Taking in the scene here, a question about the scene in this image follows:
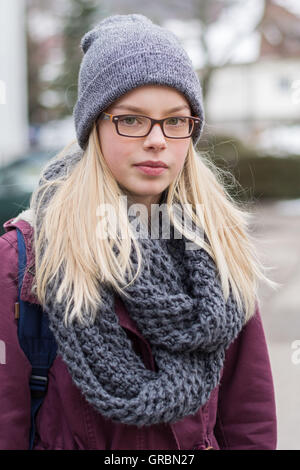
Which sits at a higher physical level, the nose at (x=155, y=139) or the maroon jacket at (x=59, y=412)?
the nose at (x=155, y=139)

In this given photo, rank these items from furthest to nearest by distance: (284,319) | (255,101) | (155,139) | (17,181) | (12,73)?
1. (255,101)
2. (12,73)
3. (17,181)
4. (284,319)
5. (155,139)

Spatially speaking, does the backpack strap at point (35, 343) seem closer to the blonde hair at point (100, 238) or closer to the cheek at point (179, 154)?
the blonde hair at point (100, 238)

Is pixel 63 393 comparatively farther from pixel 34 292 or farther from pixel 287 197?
pixel 287 197

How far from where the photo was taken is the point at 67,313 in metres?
1.60

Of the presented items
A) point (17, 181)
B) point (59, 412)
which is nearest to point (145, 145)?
point (59, 412)

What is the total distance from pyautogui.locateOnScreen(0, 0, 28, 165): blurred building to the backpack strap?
44.8 feet

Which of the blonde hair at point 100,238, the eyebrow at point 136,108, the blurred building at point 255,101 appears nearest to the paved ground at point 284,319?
the blonde hair at point 100,238

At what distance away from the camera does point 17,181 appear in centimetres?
770

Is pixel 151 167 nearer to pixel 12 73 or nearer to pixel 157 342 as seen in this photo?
pixel 157 342

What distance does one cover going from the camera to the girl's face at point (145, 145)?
1682mm

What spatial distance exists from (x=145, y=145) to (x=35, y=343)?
641mm

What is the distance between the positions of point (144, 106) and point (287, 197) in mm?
13851

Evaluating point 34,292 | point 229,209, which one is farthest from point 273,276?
point 34,292

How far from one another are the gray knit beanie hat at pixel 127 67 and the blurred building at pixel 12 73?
1344cm
